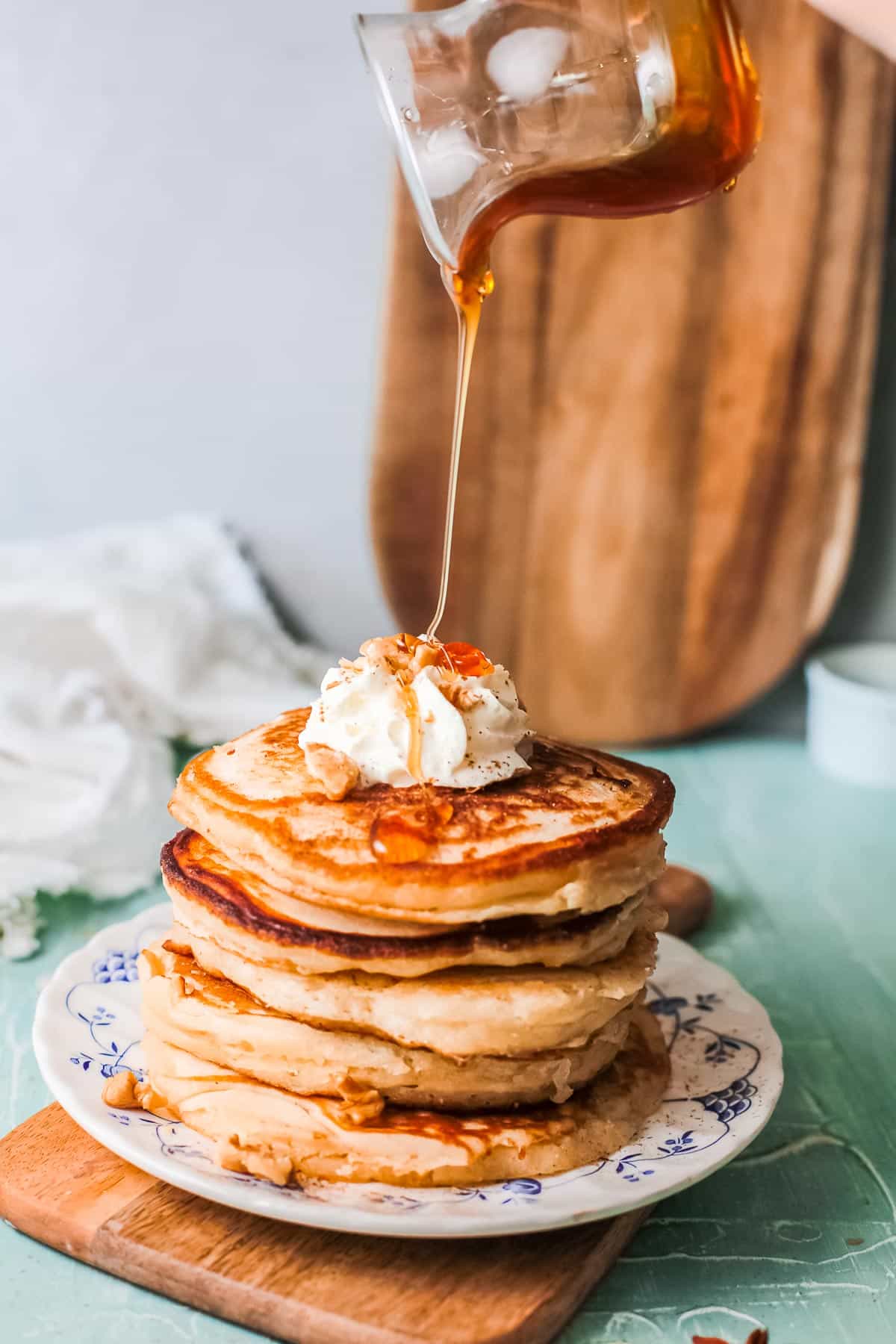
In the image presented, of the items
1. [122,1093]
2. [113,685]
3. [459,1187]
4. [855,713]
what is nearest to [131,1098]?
[122,1093]

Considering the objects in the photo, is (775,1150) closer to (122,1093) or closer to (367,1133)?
(367,1133)

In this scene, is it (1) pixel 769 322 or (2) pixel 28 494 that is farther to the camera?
(2) pixel 28 494

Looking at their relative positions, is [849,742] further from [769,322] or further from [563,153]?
[563,153]

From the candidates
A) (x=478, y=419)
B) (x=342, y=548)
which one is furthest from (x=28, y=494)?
(x=478, y=419)

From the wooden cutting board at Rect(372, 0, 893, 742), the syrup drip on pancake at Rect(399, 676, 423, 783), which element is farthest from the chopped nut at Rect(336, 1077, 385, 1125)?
the wooden cutting board at Rect(372, 0, 893, 742)

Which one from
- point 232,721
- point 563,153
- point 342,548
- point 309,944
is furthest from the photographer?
point 342,548

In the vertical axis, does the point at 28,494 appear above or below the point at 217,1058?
→ above

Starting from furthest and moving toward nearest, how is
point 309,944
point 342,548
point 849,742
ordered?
point 342,548, point 849,742, point 309,944

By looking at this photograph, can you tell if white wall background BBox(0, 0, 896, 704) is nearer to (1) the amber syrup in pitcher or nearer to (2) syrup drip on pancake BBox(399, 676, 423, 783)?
(1) the amber syrup in pitcher
